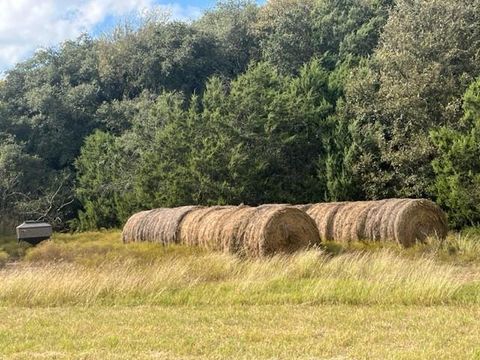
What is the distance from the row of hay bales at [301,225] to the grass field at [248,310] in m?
2.53

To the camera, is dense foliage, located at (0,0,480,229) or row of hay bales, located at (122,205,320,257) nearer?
row of hay bales, located at (122,205,320,257)

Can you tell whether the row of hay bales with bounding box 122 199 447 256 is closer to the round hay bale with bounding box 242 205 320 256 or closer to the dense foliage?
the round hay bale with bounding box 242 205 320 256

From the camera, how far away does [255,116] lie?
96.6 feet

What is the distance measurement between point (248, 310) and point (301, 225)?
27.5ft

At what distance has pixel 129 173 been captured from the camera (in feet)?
111

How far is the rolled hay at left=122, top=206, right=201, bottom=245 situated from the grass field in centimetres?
802

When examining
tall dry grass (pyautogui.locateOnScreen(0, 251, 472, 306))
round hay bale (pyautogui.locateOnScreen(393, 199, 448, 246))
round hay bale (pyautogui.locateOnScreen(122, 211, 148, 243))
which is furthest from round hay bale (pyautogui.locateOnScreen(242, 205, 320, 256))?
round hay bale (pyautogui.locateOnScreen(122, 211, 148, 243))

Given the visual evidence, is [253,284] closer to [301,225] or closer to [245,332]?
[245,332]

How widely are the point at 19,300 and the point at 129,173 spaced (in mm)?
23080

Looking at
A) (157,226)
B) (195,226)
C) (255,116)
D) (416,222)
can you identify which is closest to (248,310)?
(416,222)

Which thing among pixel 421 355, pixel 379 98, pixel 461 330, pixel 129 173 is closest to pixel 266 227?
pixel 461 330

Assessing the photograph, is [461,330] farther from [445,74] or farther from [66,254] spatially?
[445,74]

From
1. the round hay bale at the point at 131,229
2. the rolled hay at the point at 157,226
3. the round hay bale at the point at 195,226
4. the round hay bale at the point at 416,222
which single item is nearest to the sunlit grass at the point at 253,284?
the round hay bale at the point at 416,222

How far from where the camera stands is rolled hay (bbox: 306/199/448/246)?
1800 cm
